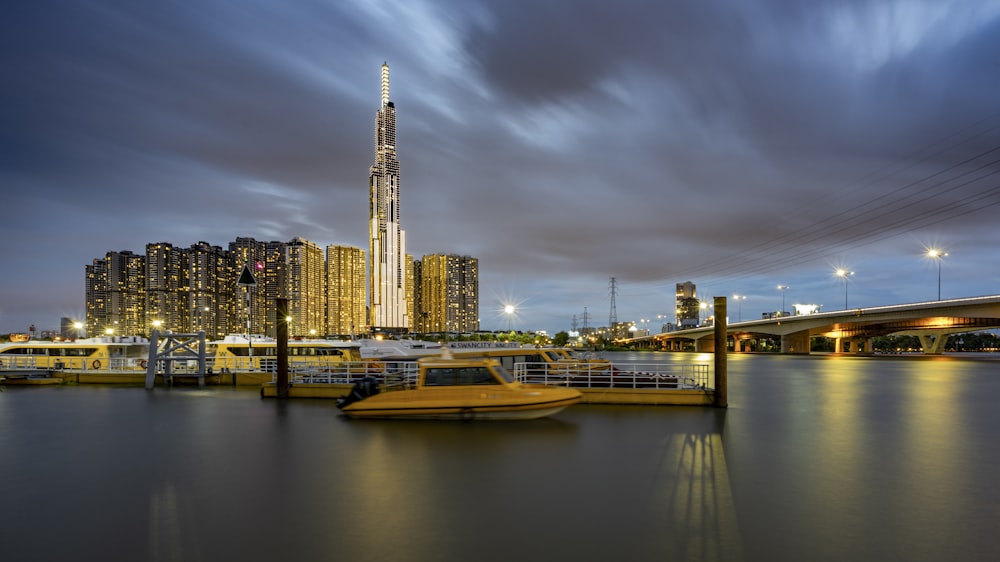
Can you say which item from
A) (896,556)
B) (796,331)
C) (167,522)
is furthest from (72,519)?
(796,331)

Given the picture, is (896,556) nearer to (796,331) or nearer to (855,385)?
(855,385)

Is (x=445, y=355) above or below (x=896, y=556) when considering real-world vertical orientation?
above

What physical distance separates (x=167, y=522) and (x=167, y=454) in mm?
6051

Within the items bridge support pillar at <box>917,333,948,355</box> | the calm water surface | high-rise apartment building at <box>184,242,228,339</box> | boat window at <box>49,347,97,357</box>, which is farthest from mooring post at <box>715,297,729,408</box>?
high-rise apartment building at <box>184,242,228,339</box>

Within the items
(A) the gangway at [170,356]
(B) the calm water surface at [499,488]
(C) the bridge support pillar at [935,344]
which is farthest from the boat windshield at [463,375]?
(C) the bridge support pillar at [935,344]

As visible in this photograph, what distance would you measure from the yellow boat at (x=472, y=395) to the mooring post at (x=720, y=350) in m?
6.14

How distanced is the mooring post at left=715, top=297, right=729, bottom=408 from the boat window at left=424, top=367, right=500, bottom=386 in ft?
28.5

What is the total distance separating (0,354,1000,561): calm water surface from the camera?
743 centimetres

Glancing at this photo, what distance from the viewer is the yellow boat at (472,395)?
16.0 m

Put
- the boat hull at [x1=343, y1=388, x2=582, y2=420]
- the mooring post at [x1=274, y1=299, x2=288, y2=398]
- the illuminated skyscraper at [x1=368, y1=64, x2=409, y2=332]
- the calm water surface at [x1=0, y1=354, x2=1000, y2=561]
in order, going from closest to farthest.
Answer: the calm water surface at [x1=0, y1=354, x2=1000, y2=561] → the boat hull at [x1=343, y1=388, x2=582, y2=420] → the mooring post at [x1=274, y1=299, x2=288, y2=398] → the illuminated skyscraper at [x1=368, y1=64, x2=409, y2=332]

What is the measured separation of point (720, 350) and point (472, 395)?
30.5 feet

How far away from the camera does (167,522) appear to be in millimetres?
8367

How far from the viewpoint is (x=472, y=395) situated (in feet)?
52.5

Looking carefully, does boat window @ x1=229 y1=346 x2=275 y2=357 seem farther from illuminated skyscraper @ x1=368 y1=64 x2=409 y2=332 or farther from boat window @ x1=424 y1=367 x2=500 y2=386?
illuminated skyscraper @ x1=368 y1=64 x2=409 y2=332
